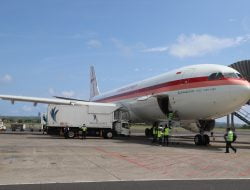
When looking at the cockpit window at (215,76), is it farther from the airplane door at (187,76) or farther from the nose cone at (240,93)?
the airplane door at (187,76)

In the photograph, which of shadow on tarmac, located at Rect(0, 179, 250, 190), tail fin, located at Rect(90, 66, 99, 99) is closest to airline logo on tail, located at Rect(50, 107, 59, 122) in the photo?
shadow on tarmac, located at Rect(0, 179, 250, 190)

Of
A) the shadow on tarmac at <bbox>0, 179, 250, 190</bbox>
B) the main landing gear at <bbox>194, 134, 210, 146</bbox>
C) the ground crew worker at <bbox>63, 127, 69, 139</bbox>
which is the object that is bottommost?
the shadow on tarmac at <bbox>0, 179, 250, 190</bbox>

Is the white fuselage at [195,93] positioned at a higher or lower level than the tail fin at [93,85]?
lower

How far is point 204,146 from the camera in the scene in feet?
80.1

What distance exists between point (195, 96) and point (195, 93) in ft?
0.61

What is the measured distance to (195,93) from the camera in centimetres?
2380

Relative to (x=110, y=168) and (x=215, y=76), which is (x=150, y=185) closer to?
(x=110, y=168)

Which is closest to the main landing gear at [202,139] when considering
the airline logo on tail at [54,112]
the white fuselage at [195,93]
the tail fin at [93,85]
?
the white fuselage at [195,93]

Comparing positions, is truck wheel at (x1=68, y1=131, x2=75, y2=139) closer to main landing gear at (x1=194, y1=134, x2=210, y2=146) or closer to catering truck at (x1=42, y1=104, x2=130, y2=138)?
catering truck at (x1=42, y1=104, x2=130, y2=138)

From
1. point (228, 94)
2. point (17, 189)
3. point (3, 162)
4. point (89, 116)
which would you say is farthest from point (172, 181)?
point (89, 116)

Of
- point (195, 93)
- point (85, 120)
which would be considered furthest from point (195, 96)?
point (85, 120)

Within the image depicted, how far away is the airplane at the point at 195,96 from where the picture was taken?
22.3 m

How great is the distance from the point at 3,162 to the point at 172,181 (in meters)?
6.56

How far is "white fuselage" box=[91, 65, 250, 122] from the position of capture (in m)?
22.2
